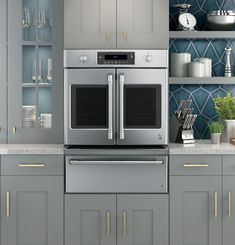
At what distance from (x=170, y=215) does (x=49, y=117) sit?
125 centimetres

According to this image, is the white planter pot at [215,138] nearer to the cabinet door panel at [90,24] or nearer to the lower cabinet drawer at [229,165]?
the lower cabinet drawer at [229,165]

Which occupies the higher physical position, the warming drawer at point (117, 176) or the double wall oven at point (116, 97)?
the double wall oven at point (116, 97)

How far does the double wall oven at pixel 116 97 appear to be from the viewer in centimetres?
469

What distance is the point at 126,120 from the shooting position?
4.72 metres

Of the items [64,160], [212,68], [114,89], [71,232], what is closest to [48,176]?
[64,160]

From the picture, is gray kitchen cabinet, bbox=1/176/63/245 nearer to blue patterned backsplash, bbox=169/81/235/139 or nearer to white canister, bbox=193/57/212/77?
blue patterned backsplash, bbox=169/81/235/139

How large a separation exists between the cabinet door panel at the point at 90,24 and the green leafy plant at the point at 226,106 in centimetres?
104

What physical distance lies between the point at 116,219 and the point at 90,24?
1484mm

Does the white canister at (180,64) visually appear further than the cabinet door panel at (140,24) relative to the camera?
Yes

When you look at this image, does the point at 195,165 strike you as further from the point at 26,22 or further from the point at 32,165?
the point at 26,22

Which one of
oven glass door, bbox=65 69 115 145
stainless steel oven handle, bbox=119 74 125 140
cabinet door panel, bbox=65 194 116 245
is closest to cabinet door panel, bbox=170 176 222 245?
cabinet door panel, bbox=65 194 116 245

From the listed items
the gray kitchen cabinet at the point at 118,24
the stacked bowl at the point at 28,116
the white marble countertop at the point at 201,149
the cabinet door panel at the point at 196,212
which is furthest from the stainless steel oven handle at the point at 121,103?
the stacked bowl at the point at 28,116

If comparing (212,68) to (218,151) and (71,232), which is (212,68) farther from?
(71,232)

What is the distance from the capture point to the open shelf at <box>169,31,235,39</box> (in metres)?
5.09
